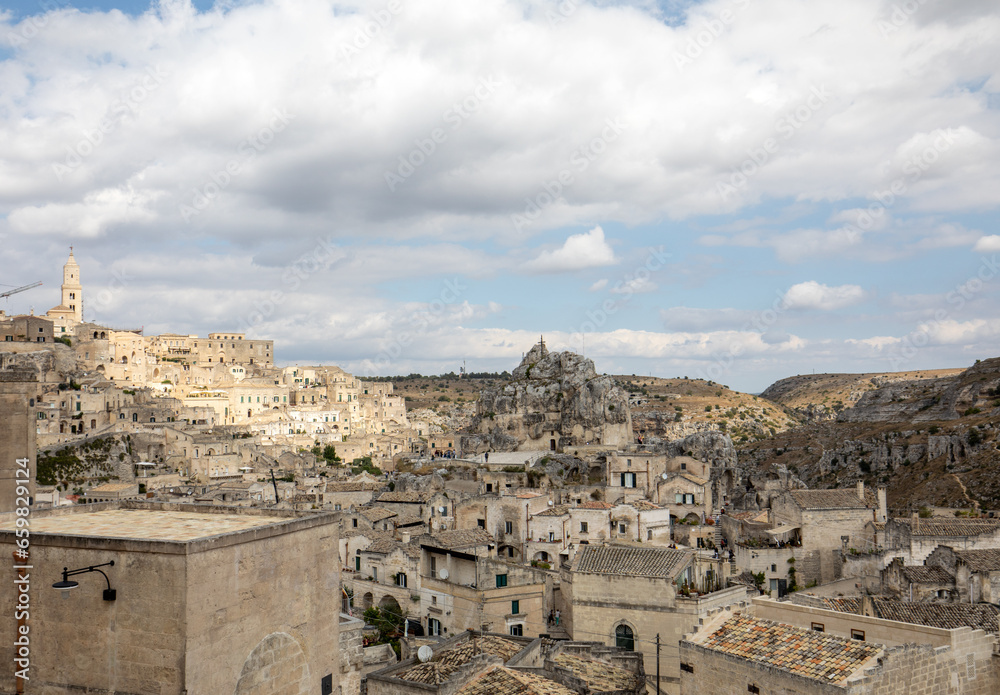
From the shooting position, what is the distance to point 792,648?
58.4 feet

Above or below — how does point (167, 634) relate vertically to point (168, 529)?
below

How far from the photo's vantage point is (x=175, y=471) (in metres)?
68.8

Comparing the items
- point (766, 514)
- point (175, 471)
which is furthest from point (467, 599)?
point (175, 471)

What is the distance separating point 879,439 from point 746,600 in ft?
177

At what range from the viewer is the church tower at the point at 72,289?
104m

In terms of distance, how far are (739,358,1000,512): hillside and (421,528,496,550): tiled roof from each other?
99.8 feet

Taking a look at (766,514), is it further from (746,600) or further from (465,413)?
(465,413)

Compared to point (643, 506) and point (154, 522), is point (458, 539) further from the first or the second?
point (154, 522)

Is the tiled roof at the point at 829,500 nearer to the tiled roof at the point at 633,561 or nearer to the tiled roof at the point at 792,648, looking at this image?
the tiled roof at the point at 633,561

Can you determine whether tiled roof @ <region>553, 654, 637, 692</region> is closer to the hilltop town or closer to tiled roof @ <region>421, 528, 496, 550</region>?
the hilltop town

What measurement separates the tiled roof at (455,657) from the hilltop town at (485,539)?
0.32 ft

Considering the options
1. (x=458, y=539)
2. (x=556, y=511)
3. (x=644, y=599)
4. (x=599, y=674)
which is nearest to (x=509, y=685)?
(x=599, y=674)

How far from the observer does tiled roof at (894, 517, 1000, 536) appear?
3061cm

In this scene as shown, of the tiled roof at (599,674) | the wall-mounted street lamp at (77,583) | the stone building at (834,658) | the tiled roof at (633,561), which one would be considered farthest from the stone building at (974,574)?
the wall-mounted street lamp at (77,583)
